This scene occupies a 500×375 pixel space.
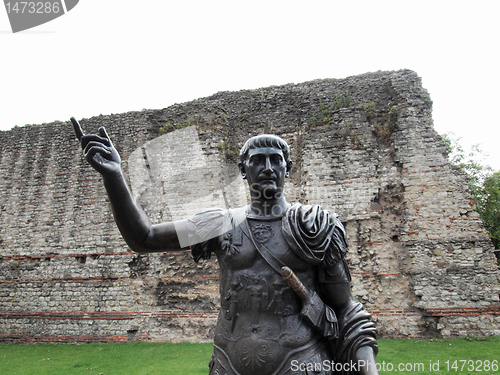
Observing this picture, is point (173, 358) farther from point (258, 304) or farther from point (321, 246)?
point (321, 246)

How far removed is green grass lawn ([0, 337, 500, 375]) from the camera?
6.13 meters

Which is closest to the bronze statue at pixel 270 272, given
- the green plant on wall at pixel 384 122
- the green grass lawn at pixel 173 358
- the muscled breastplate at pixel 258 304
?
the muscled breastplate at pixel 258 304

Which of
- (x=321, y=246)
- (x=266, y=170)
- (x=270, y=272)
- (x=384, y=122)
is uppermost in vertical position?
(x=384, y=122)

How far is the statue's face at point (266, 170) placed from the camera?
1931 mm

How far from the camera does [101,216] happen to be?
1100 cm

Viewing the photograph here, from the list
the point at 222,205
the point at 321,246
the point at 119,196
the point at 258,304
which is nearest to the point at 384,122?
the point at 222,205

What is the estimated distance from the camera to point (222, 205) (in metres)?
8.46

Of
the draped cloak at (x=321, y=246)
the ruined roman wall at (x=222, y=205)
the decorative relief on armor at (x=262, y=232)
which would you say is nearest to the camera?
the draped cloak at (x=321, y=246)

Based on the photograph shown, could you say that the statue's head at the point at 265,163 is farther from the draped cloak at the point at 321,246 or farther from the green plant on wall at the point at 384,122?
the green plant on wall at the point at 384,122

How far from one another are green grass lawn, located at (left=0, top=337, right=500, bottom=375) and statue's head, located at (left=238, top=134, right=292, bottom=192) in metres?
5.69

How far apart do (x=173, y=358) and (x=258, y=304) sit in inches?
271

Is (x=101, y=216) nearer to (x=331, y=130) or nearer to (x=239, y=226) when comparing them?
(x=331, y=130)

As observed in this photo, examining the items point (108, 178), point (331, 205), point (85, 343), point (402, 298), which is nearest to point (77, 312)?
point (85, 343)

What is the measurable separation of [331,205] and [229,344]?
788cm
